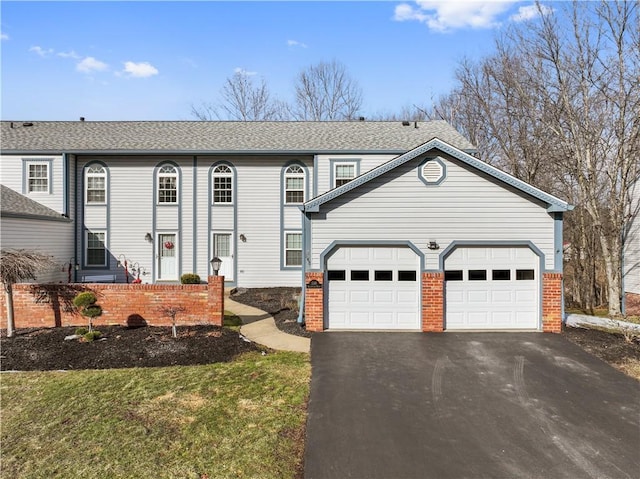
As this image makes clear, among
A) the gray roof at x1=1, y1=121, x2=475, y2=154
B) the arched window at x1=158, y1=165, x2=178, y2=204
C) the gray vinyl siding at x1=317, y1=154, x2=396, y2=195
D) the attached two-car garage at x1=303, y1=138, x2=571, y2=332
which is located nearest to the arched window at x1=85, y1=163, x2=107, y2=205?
the gray roof at x1=1, y1=121, x2=475, y2=154

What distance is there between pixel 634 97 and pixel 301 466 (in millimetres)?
18745

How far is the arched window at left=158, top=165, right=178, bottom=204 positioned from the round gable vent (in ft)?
40.3

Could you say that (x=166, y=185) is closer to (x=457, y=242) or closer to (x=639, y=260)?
(x=457, y=242)

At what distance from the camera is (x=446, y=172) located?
1047 centimetres

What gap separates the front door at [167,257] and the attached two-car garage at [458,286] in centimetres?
1009

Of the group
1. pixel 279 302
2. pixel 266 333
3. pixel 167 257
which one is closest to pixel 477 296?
pixel 266 333

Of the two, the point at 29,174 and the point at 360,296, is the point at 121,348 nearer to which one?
the point at 360,296

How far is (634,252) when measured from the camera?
17078mm

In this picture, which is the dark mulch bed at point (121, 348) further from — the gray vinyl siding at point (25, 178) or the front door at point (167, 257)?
the gray vinyl siding at point (25, 178)

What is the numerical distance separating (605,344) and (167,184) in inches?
707

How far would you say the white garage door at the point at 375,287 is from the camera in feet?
34.4

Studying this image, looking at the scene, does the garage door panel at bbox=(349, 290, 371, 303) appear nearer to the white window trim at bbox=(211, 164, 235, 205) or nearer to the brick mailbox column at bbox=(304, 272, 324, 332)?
the brick mailbox column at bbox=(304, 272, 324, 332)

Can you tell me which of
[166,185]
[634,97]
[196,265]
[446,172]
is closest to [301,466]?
[446,172]

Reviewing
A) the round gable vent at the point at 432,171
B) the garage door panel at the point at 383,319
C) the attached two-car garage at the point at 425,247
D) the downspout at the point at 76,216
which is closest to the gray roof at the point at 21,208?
the downspout at the point at 76,216
